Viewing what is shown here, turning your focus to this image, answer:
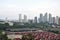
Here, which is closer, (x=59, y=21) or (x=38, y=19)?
(x=59, y=21)

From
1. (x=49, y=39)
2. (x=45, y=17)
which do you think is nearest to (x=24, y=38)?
(x=49, y=39)

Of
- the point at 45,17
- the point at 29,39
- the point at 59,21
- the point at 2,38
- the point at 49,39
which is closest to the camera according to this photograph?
the point at 29,39

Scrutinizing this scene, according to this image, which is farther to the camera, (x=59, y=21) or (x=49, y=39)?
(x=59, y=21)

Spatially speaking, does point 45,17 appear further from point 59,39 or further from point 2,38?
point 2,38

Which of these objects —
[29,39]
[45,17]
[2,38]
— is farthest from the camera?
[45,17]

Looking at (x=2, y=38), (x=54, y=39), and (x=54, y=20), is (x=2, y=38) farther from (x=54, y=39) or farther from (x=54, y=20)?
(x=54, y=20)

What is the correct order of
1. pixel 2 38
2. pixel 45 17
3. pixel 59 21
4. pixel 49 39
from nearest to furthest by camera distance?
pixel 2 38
pixel 49 39
pixel 59 21
pixel 45 17

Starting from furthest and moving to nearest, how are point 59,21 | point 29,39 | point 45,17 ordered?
point 45,17
point 59,21
point 29,39

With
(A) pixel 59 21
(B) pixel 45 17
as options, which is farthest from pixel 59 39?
(B) pixel 45 17
